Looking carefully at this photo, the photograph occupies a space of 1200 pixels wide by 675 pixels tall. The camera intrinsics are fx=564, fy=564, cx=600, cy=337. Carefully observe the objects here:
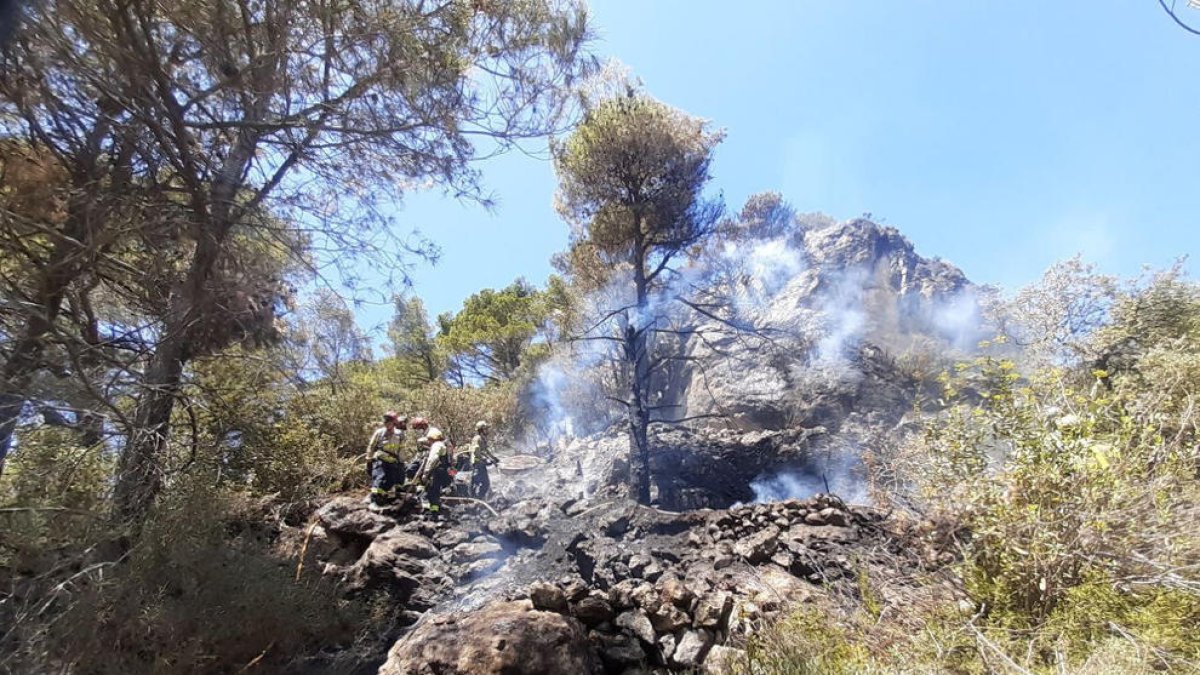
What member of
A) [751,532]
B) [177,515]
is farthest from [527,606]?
[751,532]

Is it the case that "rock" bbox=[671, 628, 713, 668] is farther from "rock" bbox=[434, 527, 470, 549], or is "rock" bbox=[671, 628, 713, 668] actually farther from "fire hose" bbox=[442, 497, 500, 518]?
"fire hose" bbox=[442, 497, 500, 518]

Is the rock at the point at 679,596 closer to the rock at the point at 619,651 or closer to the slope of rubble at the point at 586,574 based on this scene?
the slope of rubble at the point at 586,574

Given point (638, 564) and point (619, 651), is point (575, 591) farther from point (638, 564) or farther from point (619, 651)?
point (638, 564)

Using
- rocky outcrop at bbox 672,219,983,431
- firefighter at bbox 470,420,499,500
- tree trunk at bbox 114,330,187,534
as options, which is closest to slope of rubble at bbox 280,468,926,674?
firefighter at bbox 470,420,499,500

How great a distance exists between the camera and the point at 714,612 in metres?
4.71

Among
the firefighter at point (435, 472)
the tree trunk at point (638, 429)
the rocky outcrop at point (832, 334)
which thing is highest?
the rocky outcrop at point (832, 334)

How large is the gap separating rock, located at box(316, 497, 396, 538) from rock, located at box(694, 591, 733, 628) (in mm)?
4469

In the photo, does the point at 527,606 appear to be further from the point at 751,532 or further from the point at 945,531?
the point at 751,532

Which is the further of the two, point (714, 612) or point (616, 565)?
point (616, 565)

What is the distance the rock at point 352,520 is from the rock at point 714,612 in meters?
4.47

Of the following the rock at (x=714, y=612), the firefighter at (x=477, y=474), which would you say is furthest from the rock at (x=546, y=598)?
the firefighter at (x=477, y=474)

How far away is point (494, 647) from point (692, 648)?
167 centimetres

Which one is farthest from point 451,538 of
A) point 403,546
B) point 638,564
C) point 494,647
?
point 494,647

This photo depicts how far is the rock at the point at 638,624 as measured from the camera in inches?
186
